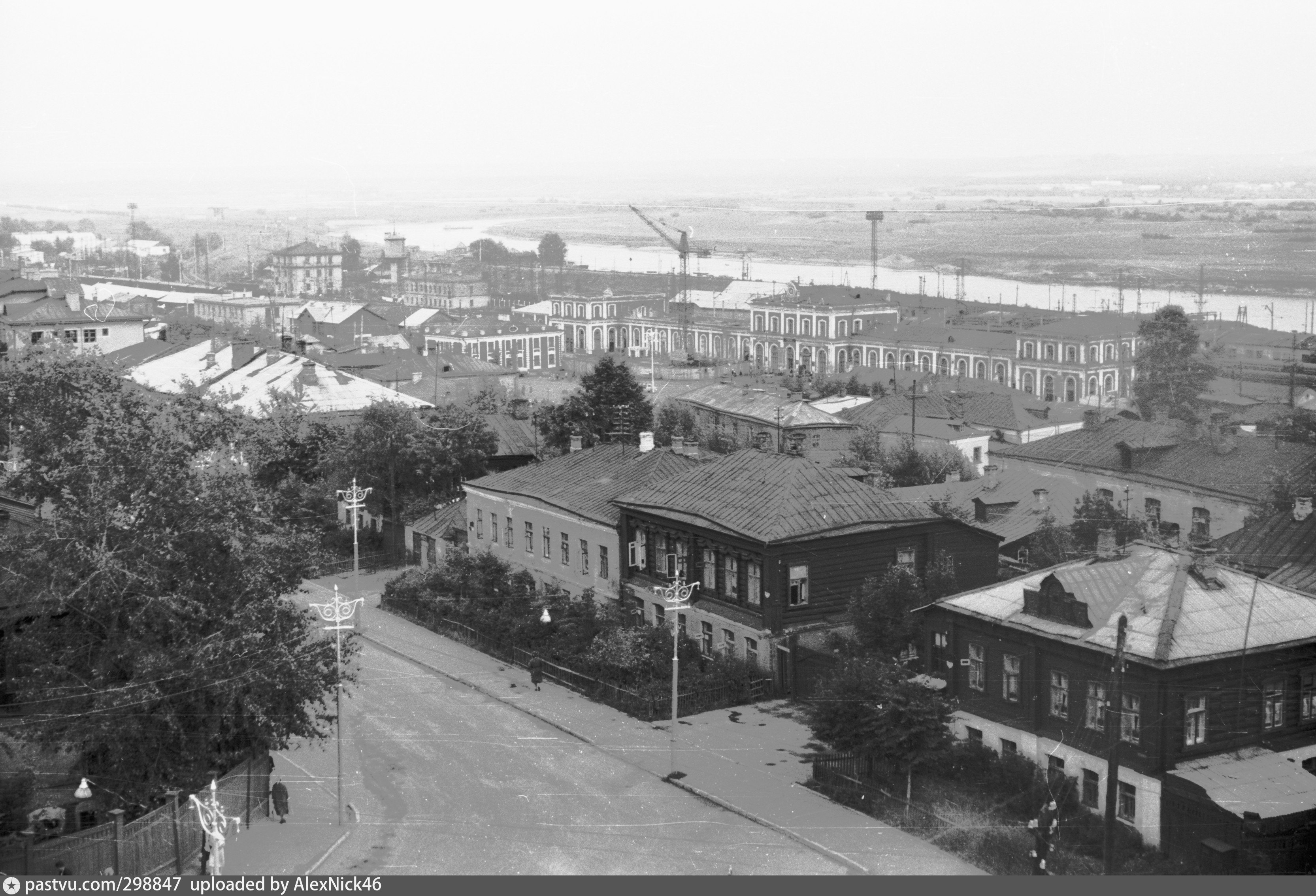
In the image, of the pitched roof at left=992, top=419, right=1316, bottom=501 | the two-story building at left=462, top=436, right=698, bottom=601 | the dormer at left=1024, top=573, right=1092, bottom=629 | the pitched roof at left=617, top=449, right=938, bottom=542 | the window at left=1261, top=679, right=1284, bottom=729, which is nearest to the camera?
the window at left=1261, top=679, right=1284, bottom=729

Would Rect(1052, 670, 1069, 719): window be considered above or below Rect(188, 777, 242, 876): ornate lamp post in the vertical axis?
above

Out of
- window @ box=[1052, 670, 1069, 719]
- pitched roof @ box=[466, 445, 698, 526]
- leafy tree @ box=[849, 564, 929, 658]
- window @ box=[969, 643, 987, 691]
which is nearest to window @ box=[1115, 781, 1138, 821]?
window @ box=[1052, 670, 1069, 719]

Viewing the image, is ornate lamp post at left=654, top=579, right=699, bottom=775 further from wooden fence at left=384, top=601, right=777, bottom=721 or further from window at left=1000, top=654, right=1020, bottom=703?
window at left=1000, top=654, right=1020, bottom=703

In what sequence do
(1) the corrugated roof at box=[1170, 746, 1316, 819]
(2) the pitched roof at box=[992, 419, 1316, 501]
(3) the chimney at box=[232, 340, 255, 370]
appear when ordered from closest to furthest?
1. (1) the corrugated roof at box=[1170, 746, 1316, 819]
2. (2) the pitched roof at box=[992, 419, 1316, 501]
3. (3) the chimney at box=[232, 340, 255, 370]

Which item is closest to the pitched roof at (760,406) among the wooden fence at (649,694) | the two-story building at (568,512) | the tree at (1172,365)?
the two-story building at (568,512)

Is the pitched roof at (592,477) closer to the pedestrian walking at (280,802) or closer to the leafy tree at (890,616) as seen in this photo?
the leafy tree at (890,616)

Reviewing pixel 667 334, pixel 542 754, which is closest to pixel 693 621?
pixel 542 754
